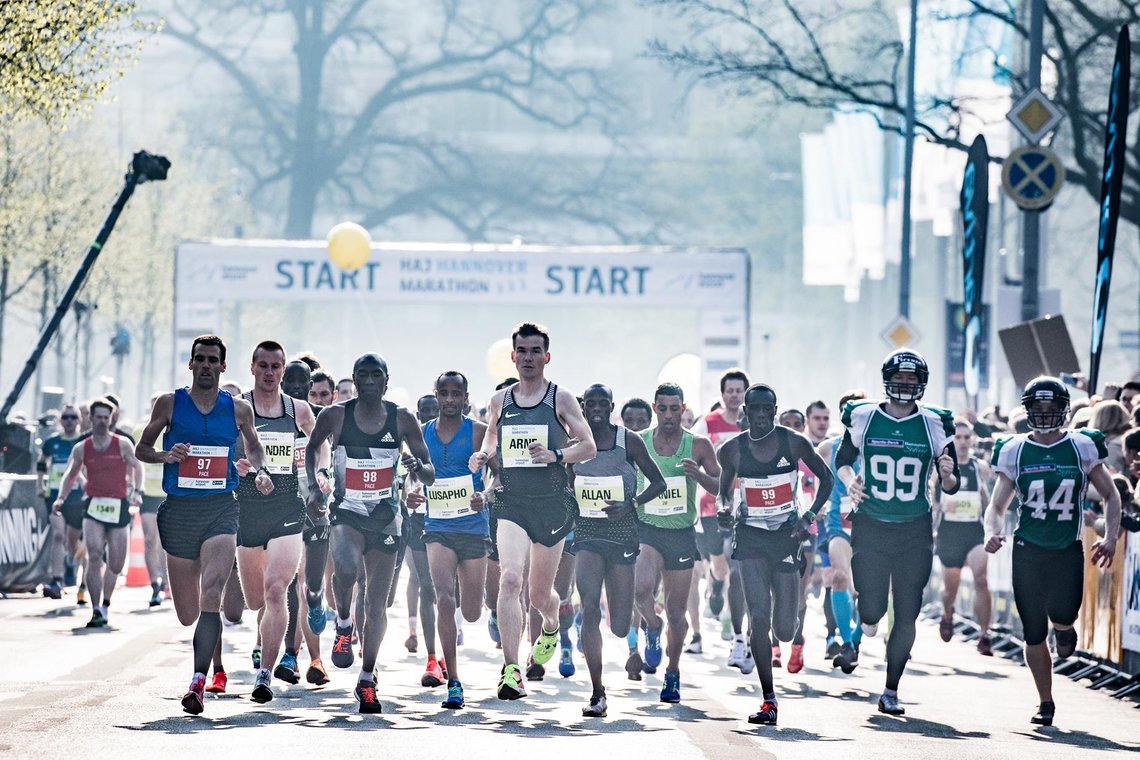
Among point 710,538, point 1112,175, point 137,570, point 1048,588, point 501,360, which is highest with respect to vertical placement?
point 1112,175

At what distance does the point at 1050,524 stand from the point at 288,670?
173 inches

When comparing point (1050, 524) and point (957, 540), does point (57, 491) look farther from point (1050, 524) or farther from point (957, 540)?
point (1050, 524)

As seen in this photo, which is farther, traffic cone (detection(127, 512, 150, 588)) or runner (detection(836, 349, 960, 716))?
traffic cone (detection(127, 512, 150, 588))

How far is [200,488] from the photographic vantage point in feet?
39.5

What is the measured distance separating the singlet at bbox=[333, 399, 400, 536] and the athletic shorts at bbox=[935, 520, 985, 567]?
769cm

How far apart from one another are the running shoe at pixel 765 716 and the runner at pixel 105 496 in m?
8.65

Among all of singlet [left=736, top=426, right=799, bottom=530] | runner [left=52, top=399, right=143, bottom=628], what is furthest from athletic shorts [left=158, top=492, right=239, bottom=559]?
runner [left=52, top=399, right=143, bottom=628]

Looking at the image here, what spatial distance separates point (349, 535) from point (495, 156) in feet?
209

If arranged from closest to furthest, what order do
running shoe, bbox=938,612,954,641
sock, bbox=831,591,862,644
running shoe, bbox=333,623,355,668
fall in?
running shoe, bbox=333,623,355,668 < sock, bbox=831,591,862,644 < running shoe, bbox=938,612,954,641

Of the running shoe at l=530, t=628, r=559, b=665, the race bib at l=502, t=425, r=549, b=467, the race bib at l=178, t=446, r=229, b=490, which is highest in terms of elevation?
the race bib at l=502, t=425, r=549, b=467

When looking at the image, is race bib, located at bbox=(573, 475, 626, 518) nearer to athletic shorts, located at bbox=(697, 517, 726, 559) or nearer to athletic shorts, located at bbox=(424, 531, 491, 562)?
athletic shorts, located at bbox=(424, 531, 491, 562)

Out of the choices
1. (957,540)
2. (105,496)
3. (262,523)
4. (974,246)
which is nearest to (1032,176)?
(974,246)

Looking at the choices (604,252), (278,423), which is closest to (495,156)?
(604,252)

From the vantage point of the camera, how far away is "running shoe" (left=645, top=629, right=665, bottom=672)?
15.5 metres
